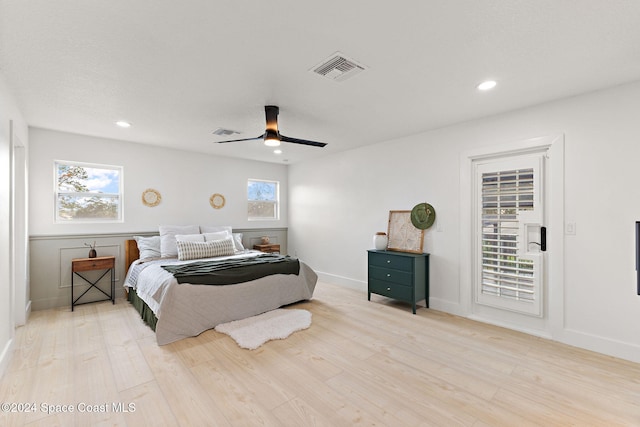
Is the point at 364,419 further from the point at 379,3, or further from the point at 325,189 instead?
the point at 325,189

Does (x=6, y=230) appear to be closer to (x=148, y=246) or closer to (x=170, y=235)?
(x=148, y=246)

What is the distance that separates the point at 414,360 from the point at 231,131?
3.56 metres

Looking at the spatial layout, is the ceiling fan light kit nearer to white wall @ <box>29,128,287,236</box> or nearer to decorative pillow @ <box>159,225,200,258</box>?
decorative pillow @ <box>159,225,200,258</box>

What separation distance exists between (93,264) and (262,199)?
3185 millimetres

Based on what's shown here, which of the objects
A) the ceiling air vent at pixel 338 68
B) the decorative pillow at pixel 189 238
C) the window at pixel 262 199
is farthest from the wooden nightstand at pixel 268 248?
the ceiling air vent at pixel 338 68

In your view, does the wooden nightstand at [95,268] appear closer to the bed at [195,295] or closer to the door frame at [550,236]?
the bed at [195,295]

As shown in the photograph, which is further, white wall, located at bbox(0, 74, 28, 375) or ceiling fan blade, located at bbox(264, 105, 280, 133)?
ceiling fan blade, located at bbox(264, 105, 280, 133)

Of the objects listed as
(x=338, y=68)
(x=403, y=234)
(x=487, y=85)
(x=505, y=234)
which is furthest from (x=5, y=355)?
(x=505, y=234)

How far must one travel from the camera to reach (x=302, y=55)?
214cm

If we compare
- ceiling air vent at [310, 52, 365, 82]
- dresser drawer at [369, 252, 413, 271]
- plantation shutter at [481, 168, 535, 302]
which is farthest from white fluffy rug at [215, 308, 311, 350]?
ceiling air vent at [310, 52, 365, 82]

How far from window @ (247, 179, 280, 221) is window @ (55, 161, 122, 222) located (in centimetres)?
233

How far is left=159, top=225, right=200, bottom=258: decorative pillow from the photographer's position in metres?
4.37

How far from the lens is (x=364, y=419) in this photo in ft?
6.00

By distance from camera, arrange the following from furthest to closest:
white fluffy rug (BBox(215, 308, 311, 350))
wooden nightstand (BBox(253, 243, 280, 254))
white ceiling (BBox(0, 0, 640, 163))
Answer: wooden nightstand (BBox(253, 243, 280, 254)), white fluffy rug (BBox(215, 308, 311, 350)), white ceiling (BBox(0, 0, 640, 163))
